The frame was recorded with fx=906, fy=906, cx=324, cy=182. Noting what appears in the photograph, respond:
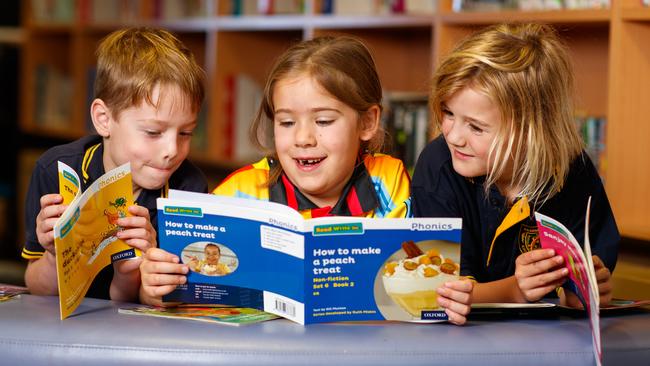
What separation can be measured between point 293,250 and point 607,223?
27.8 inches

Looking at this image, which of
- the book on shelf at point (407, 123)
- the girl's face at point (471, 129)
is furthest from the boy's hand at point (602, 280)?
the book on shelf at point (407, 123)

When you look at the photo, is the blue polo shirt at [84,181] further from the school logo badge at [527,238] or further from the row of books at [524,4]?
the row of books at [524,4]

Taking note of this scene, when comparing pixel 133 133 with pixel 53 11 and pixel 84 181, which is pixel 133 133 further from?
pixel 53 11

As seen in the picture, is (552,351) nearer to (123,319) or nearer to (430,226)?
(430,226)

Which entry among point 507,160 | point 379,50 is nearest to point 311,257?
point 507,160

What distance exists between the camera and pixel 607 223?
1.80 metres

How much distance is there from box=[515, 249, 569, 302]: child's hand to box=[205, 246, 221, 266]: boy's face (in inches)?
20.4

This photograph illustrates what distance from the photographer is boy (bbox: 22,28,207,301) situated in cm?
177

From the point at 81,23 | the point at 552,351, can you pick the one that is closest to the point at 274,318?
the point at 552,351

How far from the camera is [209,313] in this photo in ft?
5.11

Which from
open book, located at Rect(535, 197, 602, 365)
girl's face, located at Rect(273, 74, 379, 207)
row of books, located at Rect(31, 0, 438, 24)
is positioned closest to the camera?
open book, located at Rect(535, 197, 602, 365)

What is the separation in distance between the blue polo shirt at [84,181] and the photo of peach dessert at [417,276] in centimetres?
61

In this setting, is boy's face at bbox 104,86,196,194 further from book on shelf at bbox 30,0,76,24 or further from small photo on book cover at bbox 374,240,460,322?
book on shelf at bbox 30,0,76,24

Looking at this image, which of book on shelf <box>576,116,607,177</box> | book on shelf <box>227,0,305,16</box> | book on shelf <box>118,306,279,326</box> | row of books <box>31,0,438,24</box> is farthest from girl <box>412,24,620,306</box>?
book on shelf <box>227,0,305,16</box>
